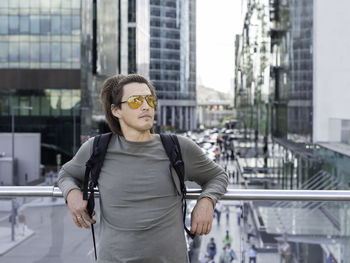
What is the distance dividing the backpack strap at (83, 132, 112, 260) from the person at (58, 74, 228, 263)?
0.03 metres

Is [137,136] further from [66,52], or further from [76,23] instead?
[66,52]

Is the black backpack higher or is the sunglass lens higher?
the sunglass lens

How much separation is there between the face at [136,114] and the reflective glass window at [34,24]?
48573mm

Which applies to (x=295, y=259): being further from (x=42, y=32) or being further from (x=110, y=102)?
(x=42, y=32)

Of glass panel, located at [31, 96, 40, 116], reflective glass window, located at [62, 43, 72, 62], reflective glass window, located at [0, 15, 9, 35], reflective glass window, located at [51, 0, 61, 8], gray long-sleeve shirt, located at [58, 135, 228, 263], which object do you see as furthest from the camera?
glass panel, located at [31, 96, 40, 116]

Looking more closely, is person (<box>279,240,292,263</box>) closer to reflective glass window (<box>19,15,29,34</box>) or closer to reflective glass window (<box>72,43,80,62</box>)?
reflective glass window (<box>72,43,80,62</box>)

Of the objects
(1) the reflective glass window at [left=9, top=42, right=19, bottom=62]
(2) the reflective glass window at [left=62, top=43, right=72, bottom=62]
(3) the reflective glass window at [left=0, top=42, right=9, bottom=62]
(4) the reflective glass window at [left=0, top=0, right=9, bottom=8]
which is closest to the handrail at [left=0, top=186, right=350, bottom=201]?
(2) the reflective glass window at [left=62, top=43, right=72, bottom=62]

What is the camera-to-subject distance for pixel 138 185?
2783 mm

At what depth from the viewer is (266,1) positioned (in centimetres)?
3950

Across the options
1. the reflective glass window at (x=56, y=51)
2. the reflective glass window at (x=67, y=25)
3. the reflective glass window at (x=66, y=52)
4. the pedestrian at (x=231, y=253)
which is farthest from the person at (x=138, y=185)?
the reflective glass window at (x=56, y=51)

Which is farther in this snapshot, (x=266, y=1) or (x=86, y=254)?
(x=266, y=1)

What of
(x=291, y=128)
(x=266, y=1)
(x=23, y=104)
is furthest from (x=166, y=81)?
(x=291, y=128)

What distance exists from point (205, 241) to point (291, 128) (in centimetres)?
2366

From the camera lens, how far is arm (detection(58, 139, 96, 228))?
2.95 meters
